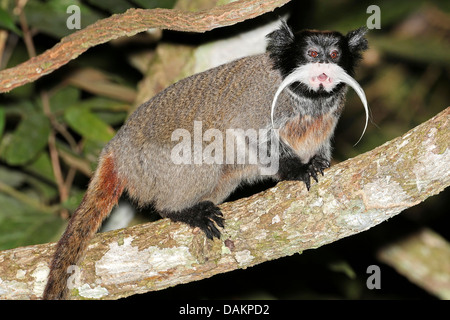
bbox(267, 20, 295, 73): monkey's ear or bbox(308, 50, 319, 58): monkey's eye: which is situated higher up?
bbox(267, 20, 295, 73): monkey's ear

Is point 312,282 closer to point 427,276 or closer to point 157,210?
point 427,276

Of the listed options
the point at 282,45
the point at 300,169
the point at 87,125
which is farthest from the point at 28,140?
the point at 300,169

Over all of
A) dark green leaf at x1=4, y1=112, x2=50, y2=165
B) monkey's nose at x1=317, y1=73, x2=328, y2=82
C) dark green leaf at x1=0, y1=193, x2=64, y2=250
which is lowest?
dark green leaf at x1=0, y1=193, x2=64, y2=250

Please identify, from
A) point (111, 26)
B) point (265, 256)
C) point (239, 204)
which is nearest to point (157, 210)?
point (239, 204)

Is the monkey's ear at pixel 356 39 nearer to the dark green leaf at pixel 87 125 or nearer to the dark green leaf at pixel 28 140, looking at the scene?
the dark green leaf at pixel 87 125

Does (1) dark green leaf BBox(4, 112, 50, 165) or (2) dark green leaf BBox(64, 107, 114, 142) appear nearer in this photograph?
(1) dark green leaf BBox(4, 112, 50, 165)

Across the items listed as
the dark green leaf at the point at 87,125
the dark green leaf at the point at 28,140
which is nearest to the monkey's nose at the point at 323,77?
the dark green leaf at the point at 87,125

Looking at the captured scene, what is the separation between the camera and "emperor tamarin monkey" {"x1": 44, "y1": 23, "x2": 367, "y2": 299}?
4.04m

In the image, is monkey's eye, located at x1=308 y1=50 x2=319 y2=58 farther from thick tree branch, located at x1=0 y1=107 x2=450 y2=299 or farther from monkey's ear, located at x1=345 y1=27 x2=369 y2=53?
thick tree branch, located at x1=0 y1=107 x2=450 y2=299

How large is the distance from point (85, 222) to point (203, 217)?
823 mm

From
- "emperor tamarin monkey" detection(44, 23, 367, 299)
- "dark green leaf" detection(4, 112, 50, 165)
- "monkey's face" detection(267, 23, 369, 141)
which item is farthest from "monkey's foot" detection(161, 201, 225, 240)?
"dark green leaf" detection(4, 112, 50, 165)

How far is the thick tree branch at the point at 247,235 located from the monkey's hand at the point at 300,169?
6 cm

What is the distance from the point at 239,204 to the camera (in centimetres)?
384

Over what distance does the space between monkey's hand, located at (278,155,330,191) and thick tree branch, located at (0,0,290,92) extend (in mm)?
1075
